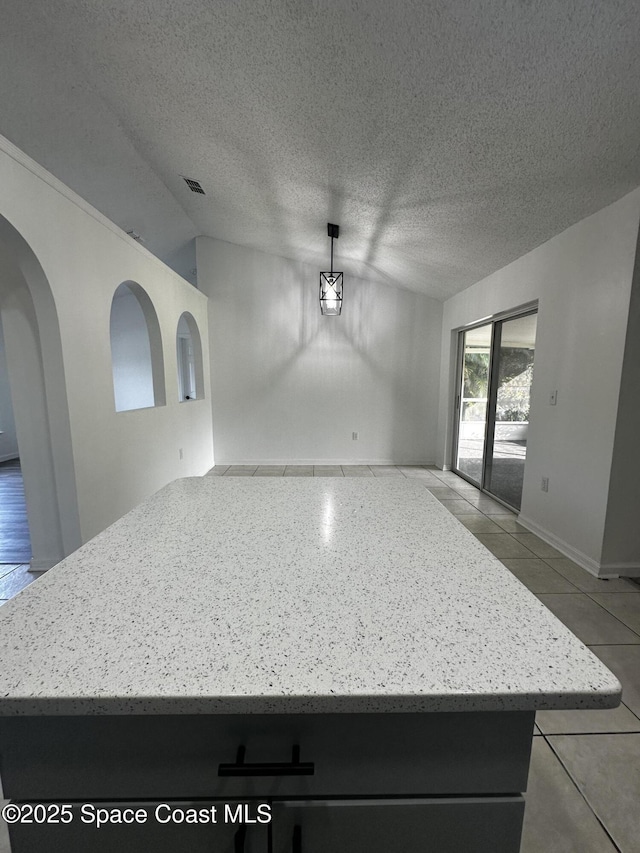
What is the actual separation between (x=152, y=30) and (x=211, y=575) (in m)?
Answer: 2.49

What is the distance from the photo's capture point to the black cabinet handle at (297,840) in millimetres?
529

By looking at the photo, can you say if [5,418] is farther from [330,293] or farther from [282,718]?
[282,718]

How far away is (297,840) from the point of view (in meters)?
0.53

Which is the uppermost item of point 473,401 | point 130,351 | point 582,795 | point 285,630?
point 130,351

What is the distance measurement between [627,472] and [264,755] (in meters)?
2.59

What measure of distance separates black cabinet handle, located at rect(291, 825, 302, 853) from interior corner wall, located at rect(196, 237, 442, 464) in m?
4.74

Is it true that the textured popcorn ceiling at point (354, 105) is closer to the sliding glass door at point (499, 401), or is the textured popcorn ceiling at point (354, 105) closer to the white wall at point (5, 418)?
the sliding glass door at point (499, 401)

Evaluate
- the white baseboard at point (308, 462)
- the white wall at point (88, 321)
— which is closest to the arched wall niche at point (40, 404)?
the white wall at point (88, 321)

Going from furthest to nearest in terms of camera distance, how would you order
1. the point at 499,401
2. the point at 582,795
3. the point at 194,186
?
the point at 499,401 < the point at 194,186 < the point at 582,795

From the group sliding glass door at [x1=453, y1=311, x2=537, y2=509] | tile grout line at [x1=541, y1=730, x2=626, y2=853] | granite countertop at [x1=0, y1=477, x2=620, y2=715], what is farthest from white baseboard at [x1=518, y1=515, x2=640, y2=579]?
granite countertop at [x1=0, y1=477, x2=620, y2=715]

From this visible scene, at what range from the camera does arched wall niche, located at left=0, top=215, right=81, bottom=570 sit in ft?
6.79

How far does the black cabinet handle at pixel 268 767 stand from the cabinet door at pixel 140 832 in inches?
3.9

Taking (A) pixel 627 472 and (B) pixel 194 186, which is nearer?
(A) pixel 627 472

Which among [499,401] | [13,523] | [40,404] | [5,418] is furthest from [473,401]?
[5,418]
